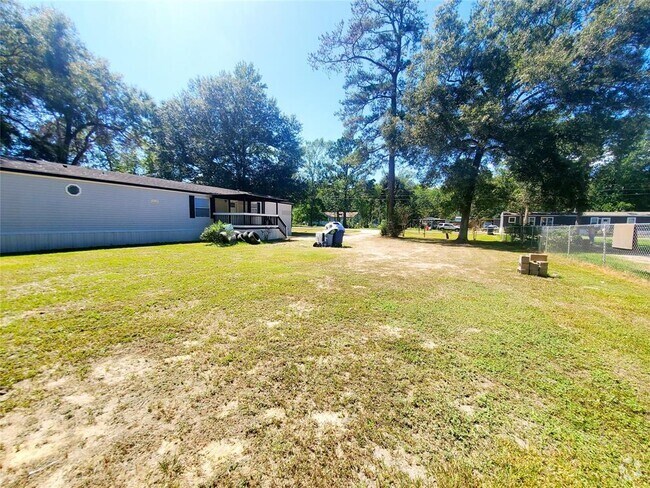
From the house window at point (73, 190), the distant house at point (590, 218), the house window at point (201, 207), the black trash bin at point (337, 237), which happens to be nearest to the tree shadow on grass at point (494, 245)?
the black trash bin at point (337, 237)

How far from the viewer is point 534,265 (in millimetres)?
7035

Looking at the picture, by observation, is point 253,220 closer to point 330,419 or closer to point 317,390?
point 317,390

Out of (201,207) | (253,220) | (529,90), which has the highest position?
(529,90)

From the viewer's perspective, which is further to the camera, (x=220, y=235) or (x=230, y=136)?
(x=230, y=136)

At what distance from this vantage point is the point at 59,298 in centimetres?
418

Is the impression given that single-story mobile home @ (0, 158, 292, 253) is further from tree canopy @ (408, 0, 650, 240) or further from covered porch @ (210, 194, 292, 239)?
tree canopy @ (408, 0, 650, 240)

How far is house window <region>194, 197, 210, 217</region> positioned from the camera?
50.7 feet

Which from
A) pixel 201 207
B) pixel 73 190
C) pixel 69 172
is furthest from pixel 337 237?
pixel 69 172

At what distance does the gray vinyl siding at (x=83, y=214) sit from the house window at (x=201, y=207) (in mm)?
742

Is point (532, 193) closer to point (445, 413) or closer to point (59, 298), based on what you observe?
point (445, 413)

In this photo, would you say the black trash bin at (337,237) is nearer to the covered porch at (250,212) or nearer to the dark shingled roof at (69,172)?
the covered porch at (250,212)

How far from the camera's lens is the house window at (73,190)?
1025 centimetres

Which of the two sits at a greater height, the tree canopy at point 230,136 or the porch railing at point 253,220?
the tree canopy at point 230,136

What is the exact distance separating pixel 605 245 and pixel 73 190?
20.6 m
